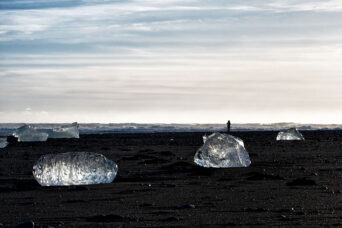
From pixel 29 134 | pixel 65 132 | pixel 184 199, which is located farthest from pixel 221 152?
pixel 65 132

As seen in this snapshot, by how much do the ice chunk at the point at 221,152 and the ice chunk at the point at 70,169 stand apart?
262 centimetres

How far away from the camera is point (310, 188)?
27.2 ft

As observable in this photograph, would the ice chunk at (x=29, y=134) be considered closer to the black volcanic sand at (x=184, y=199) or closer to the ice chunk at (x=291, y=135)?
the ice chunk at (x=291, y=135)

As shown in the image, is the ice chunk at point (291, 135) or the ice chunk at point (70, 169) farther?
the ice chunk at point (291, 135)

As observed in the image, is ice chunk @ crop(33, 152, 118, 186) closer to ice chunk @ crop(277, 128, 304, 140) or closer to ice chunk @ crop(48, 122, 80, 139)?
ice chunk @ crop(277, 128, 304, 140)

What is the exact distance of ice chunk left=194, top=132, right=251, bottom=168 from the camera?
11219 millimetres

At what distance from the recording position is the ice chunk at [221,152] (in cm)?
1122

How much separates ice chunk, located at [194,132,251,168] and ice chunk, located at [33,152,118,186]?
2.62m

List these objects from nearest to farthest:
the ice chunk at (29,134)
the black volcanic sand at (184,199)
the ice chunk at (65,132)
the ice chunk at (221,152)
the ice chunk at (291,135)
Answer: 1. the black volcanic sand at (184,199)
2. the ice chunk at (221,152)
3. the ice chunk at (291,135)
4. the ice chunk at (29,134)
5. the ice chunk at (65,132)

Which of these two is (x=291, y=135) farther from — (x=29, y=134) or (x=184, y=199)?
(x=184, y=199)

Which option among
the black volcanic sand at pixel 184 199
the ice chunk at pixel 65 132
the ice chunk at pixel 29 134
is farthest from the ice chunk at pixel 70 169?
the ice chunk at pixel 65 132

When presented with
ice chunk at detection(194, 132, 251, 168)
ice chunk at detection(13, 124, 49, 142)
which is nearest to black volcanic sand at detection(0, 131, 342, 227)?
ice chunk at detection(194, 132, 251, 168)

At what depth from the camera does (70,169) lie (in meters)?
9.07

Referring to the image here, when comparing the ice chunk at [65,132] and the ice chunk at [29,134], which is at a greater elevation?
the ice chunk at [29,134]
